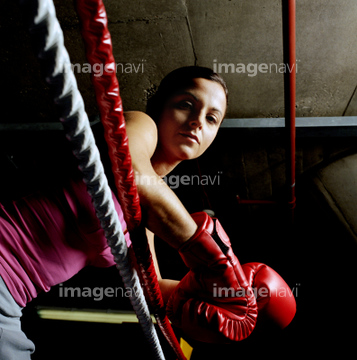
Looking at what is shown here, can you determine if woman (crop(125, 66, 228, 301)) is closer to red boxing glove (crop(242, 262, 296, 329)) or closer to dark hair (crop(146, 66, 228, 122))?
dark hair (crop(146, 66, 228, 122))

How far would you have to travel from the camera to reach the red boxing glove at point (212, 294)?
105cm

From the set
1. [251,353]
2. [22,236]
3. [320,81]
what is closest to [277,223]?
[251,353]

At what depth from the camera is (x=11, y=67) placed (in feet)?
7.55

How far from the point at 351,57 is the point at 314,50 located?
31 cm

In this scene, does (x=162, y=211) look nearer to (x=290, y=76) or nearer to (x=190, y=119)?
(x=190, y=119)

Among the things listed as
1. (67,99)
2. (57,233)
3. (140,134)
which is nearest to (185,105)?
(140,134)

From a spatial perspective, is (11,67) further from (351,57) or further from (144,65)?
(351,57)

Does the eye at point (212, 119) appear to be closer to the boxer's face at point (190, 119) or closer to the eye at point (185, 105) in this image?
the boxer's face at point (190, 119)

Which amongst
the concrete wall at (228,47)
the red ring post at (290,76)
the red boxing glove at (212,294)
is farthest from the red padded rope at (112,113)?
the concrete wall at (228,47)

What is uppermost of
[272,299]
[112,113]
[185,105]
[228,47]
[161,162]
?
[112,113]

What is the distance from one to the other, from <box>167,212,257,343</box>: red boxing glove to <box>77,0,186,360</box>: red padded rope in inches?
11.3

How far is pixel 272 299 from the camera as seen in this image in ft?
4.40

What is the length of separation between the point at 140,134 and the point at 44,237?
574 millimetres

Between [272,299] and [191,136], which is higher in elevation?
[191,136]
